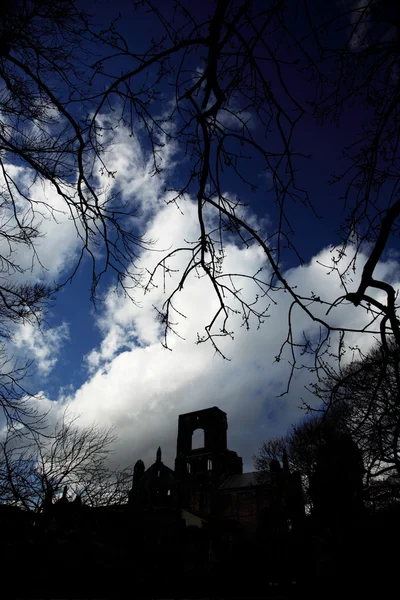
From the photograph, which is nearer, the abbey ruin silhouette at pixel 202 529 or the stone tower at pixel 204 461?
the abbey ruin silhouette at pixel 202 529

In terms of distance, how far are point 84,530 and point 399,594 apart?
12563 mm

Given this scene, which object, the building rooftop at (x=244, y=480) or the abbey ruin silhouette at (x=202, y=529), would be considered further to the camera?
the building rooftop at (x=244, y=480)

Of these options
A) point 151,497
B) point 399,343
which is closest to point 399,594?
point 399,343

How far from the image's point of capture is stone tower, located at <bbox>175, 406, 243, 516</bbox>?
41031 mm

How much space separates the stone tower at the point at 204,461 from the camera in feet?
135

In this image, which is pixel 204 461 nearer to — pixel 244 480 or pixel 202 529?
pixel 244 480

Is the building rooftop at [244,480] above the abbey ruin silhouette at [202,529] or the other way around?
above

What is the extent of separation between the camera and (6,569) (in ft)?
31.8

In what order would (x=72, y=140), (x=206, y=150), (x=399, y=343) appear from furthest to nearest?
(x=72, y=140)
(x=206, y=150)
(x=399, y=343)

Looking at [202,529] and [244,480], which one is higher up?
[244,480]

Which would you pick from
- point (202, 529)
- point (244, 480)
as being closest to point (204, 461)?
point (244, 480)

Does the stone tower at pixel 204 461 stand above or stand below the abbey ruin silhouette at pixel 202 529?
above

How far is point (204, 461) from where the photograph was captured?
43031 millimetres

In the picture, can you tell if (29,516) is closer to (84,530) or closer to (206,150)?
(84,530)
